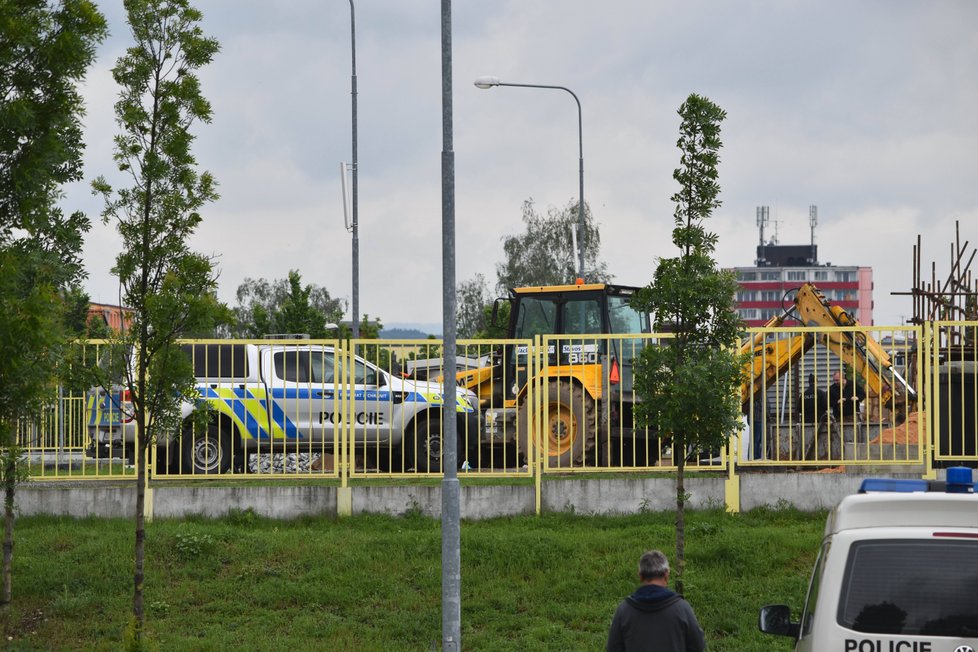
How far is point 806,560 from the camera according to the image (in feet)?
43.1

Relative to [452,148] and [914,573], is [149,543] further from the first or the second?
[914,573]

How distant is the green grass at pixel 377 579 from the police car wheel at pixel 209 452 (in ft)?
3.01

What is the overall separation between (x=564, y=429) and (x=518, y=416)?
574 mm

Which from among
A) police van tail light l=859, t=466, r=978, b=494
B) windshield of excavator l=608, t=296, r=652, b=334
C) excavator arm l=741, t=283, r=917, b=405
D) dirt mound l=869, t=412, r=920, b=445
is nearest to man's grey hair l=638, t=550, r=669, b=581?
police van tail light l=859, t=466, r=978, b=494

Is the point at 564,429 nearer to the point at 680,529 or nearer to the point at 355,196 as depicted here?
the point at 680,529

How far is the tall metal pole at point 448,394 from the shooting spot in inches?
426

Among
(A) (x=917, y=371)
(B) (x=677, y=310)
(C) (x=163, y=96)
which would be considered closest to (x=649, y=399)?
(B) (x=677, y=310)

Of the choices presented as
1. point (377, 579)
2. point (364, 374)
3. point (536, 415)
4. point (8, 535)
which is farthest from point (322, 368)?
point (8, 535)

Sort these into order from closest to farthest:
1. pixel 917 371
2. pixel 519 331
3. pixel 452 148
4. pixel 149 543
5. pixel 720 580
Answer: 1. pixel 452 148
2. pixel 720 580
3. pixel 149 543
4. pixel 917 371
5. pixel 519 331

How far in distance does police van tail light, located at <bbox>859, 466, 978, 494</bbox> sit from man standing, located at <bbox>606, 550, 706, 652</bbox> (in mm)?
1195

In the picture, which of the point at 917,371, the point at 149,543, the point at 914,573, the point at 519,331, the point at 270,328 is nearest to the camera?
the point at 914,573

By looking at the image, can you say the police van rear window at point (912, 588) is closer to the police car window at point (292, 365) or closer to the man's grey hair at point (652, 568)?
the man's grey hair at point (652, 568)

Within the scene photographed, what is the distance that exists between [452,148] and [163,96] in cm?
272

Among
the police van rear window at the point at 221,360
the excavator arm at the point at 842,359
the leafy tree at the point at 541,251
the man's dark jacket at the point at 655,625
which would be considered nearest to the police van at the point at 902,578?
the man's dark jacket at the point at 655,625
